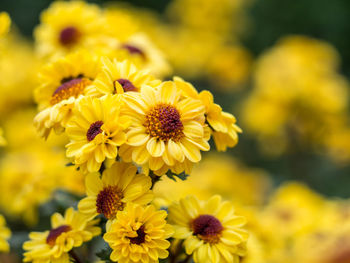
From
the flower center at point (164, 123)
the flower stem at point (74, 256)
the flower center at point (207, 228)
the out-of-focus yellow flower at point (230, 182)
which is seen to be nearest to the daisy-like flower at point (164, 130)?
the flower center at point (164, 123)

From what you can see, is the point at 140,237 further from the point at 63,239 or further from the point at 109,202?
the point at 63,239

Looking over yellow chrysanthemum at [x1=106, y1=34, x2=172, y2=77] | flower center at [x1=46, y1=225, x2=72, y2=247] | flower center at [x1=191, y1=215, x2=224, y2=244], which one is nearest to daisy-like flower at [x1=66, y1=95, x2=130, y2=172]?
flower center at [x1=46, y1=225, x2=72, y2=247]

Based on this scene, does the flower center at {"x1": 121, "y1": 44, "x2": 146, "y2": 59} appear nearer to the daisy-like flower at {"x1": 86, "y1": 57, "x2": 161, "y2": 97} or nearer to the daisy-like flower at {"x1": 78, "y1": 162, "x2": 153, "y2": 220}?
the daisy-like flower at {"x1": 86, "y1": 57, "x2": 161, "y2": 97}

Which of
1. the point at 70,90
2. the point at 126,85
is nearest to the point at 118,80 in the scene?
the point at 126,85

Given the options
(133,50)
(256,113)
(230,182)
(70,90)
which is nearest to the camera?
(70,90)

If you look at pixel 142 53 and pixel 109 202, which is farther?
pixel 142 53

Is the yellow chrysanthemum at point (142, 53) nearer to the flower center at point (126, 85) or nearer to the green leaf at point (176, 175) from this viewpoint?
the flower center at point (126, 85)

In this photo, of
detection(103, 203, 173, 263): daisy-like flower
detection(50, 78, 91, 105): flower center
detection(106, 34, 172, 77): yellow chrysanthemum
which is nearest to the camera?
detection(103, 203, 173, 263): daisy-like flower

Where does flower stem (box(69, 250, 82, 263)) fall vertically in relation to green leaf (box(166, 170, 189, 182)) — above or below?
below
